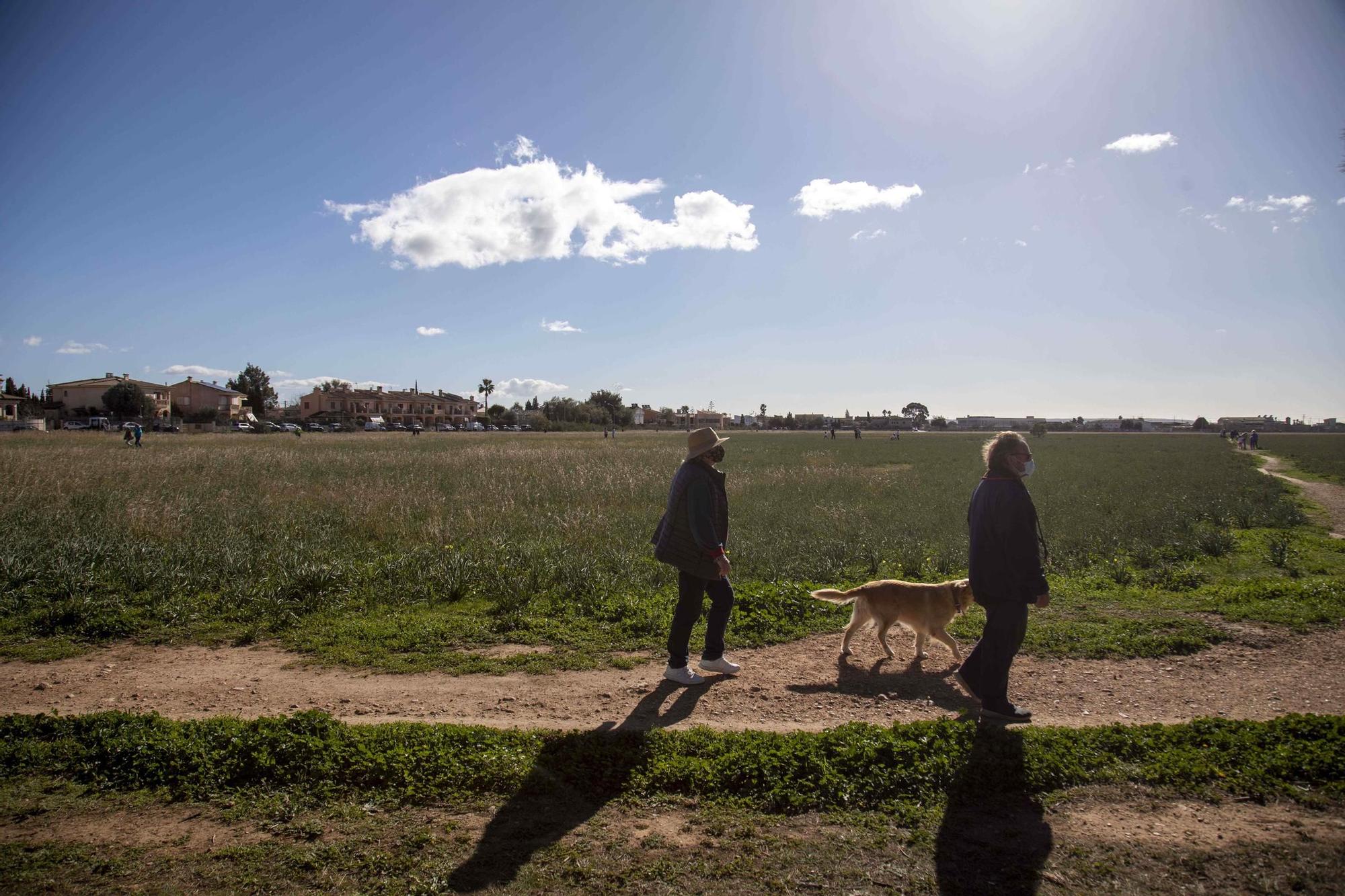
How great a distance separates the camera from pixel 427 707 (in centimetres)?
527

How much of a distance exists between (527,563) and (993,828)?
723 centimetres

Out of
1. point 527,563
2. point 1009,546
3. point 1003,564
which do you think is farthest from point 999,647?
point 527,563

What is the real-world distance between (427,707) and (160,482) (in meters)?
17.5

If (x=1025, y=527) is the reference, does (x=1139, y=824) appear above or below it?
below

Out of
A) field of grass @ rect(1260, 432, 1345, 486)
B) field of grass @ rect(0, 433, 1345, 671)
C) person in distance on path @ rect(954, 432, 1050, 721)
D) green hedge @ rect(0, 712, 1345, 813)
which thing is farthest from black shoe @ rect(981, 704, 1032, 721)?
field of grass @ rect(1260, 432, 1345, 486)

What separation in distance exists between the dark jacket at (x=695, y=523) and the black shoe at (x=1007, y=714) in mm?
2136

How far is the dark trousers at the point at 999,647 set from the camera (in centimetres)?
482

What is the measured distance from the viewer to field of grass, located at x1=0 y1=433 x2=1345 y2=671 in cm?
702

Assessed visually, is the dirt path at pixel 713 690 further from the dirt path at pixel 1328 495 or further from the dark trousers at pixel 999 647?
the dirt path at pixel 1328 495

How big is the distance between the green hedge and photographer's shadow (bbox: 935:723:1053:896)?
0.02 meters

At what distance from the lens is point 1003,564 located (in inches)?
187

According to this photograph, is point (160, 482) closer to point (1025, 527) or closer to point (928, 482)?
point (1025, 527)

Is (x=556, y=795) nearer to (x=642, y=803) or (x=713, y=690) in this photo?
(x=642, y=803)

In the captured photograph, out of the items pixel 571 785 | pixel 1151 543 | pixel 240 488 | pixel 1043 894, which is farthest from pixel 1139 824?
pixel 240 488
